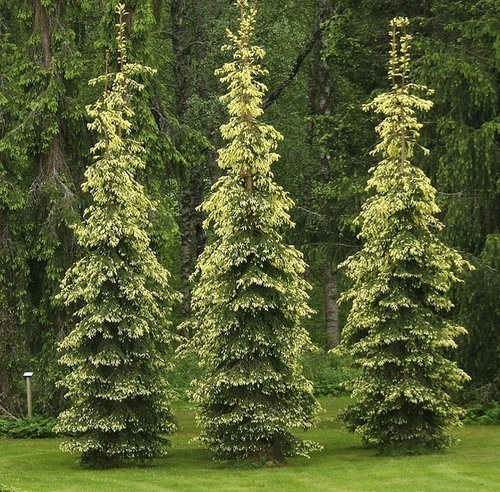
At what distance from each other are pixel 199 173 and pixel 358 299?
48.5 ft

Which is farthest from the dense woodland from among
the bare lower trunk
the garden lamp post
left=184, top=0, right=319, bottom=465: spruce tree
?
the bare lower trunk

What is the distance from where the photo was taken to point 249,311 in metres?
19.3

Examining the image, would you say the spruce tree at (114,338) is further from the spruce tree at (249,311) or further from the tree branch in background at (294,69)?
the tree branch in background at (294,69)

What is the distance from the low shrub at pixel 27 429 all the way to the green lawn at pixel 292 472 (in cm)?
188

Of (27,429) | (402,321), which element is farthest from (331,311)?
(402,321)

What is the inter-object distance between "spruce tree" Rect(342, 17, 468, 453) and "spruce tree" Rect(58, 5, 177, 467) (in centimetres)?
336

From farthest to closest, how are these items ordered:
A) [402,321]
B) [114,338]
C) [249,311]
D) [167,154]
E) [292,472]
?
[167,154] < [402,321] < [114,338] < [249,311] < [292,472]

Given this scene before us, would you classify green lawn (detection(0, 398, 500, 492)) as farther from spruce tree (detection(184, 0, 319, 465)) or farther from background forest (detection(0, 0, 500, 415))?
background forest (detection(0, 0, 500, 415))

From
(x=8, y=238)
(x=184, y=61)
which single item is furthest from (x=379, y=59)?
(x=8, y=238)

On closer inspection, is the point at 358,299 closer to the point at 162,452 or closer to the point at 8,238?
the point at 162,452

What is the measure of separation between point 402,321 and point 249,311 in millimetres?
2665

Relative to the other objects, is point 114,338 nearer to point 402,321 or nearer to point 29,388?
point 402,321

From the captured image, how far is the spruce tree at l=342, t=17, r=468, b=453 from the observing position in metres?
19.8

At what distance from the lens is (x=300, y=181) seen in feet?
137
